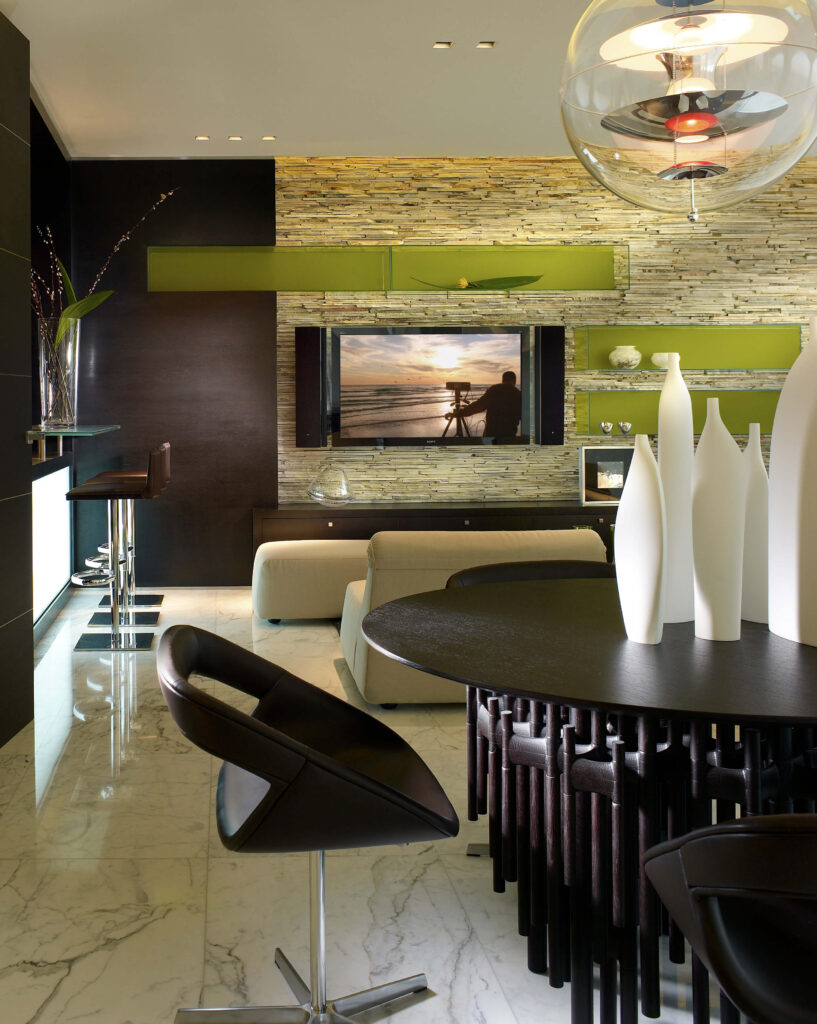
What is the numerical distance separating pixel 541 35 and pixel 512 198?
2.37 meters

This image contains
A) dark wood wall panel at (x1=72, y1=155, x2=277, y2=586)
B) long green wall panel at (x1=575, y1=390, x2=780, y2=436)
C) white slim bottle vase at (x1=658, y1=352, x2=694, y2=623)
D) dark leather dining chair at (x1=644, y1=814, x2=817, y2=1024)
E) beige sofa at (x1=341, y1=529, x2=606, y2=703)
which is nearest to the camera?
dark leather dining chair at (x1=644, y1=814, x2=817, y2=1024)

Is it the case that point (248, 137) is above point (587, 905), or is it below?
above

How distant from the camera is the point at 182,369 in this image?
6.66 metres

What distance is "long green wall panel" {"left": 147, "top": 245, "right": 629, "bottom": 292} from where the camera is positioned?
668 centimetres

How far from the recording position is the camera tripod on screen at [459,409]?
272 inches

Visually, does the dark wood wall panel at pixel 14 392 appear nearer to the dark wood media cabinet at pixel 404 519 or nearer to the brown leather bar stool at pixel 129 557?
the brown leather bar stool at pixel 129 557

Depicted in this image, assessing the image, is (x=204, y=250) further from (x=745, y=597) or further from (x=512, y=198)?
(x=745, y=597)

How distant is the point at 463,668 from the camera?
1.67m

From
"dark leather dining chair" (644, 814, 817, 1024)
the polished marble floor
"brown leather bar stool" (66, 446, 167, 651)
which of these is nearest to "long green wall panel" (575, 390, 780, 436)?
"brown leather bar stool" (66, 446, 167, 651)

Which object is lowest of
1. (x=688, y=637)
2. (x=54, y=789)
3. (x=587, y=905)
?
(x=54, y=789)

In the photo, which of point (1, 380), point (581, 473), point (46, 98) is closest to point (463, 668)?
point (1, 380)

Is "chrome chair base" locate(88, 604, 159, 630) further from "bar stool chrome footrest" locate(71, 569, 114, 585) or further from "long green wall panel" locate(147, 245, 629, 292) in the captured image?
"long green wall panel" locate(147, 245, 629, 292)

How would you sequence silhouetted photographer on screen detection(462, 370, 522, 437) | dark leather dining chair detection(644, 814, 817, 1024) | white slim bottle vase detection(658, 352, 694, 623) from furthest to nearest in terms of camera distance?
1. silhouetted photographer on screen detection(462, 370, 522, 437)
2. white slim bottle vase detection(658, 352, 694, 623)
3. dark leather dining chair detection(644, 814, 817, 1024)

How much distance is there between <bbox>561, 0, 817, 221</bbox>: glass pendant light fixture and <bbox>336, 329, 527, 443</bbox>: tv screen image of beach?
510 cm
